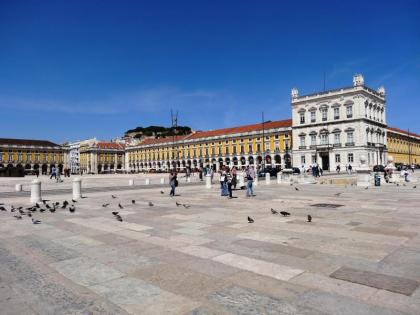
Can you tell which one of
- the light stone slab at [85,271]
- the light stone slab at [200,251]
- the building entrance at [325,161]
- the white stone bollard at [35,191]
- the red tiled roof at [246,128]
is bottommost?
the light stone slab at [85,271]

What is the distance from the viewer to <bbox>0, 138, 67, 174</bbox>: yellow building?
376 ft

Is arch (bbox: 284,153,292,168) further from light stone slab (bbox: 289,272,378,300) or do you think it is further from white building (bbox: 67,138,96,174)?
white building (bbox: 67,138,96,174)

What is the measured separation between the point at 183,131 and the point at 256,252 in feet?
519

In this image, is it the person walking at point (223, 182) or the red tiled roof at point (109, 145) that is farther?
the red tiled roof at point (109, 145)

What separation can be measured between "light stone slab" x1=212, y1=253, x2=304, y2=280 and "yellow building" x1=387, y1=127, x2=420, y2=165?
86.6 meters

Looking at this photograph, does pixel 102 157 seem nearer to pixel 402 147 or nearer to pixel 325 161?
pixel 325 161

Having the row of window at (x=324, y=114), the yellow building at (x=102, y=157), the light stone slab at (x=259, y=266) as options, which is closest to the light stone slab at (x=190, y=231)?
the light stone slab at (x=259, y=266)

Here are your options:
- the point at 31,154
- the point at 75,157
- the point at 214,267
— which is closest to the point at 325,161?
the point at 214,267

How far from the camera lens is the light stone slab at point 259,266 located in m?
4.66

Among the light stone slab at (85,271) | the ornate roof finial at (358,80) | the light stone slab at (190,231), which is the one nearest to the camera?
the light stone slab at (85,271)

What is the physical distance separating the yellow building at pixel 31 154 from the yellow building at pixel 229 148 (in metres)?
31.4

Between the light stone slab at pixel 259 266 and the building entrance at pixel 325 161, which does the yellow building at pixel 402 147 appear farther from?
the light stone slab at pixel 259 266

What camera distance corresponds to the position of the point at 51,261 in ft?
18.1

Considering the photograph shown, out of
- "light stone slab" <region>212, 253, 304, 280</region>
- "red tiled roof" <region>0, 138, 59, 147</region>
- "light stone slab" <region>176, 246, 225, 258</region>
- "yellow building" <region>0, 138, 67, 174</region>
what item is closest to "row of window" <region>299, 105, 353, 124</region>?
"light stone slab" <region>176, 246, 225, 258</region>
